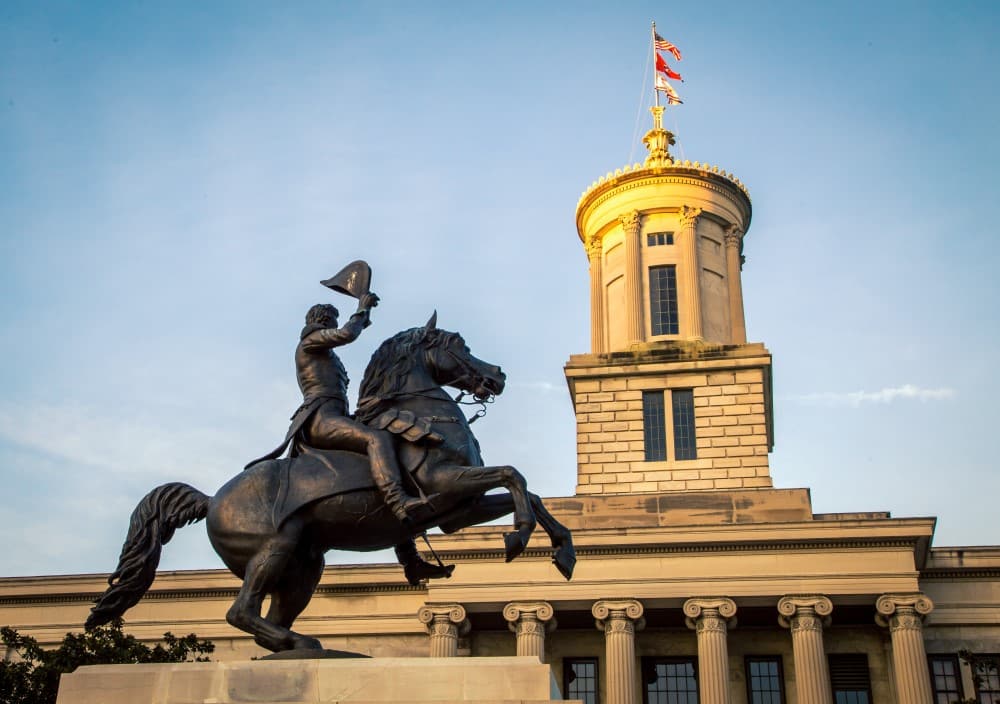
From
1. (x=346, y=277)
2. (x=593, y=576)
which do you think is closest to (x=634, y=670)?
(x=593, y=576)

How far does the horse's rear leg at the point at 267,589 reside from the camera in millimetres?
10844

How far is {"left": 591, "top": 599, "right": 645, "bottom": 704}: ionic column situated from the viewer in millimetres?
35062

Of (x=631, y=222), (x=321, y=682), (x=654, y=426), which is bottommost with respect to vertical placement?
Result: (x=321, y=682)

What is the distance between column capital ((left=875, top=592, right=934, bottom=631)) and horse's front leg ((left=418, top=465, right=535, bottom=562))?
27372 mm

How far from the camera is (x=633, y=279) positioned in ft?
150

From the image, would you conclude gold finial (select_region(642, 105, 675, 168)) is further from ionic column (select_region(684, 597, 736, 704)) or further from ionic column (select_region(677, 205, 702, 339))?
ionic column (select_region(684, 597, 736, 704))

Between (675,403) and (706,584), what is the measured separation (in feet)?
28.2

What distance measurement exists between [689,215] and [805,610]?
17053 millimetres

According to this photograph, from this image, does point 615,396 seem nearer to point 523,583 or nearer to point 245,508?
point 523,583

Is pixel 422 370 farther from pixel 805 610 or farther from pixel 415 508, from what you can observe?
pixel 805 610

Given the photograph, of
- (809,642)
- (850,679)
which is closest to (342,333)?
(809,642)

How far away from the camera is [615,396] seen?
143 ft

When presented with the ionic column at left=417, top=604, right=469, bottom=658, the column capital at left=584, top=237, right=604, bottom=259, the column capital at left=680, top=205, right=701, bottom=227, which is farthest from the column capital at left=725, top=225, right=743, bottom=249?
the ionic column at left=417, top=604, right=469, bottom=658

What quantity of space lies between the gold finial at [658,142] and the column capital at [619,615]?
758 inches
